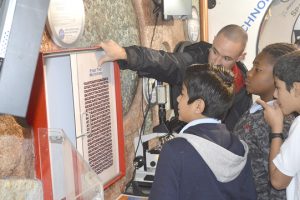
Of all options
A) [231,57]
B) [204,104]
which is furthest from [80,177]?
[231,57]

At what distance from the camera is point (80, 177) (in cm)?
121

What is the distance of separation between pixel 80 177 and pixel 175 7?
1443 millimetres

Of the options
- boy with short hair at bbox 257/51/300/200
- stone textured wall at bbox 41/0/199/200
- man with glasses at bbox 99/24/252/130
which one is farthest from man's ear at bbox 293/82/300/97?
stone textured wall at bbox 41/0/199/200

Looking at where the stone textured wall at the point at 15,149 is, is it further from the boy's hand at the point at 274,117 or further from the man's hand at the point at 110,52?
the boy's hand at the point at 274,117

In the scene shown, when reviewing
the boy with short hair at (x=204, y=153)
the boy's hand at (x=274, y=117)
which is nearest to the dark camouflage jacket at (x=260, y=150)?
the boy's hand at (x=274, y=117)

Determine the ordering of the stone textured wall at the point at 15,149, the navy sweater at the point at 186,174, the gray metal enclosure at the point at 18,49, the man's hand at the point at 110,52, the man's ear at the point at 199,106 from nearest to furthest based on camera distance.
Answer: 1. the gray metal enclosure at the point at 18,49
2. the stone textured wall at the point at 15,149
3. the navy sweater at the point at 186,174
4. the man's ear at the point at 199,106
5. the man's hand at the point at 110,52

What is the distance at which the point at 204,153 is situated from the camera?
130 centimetres

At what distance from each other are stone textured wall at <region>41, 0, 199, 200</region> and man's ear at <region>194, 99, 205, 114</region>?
50 centimetres

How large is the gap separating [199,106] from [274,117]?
396 mm

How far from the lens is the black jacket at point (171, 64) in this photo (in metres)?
1.73

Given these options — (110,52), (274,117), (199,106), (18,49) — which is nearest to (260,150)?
(274,117)

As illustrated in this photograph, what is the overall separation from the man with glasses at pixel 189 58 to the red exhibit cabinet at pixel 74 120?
0.07 metres

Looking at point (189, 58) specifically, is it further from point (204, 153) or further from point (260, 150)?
point (204, 153)

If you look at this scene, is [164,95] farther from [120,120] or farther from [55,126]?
[55,126]
